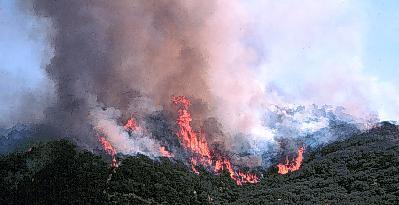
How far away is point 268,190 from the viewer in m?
69.9

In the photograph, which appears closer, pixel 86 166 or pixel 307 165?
pixel 86 166

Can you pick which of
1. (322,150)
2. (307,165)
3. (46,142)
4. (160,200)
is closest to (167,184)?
(160,200)

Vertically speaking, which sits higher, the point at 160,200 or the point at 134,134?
the point at 134,134

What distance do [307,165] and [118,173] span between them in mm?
32015

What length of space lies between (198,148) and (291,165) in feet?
56.9

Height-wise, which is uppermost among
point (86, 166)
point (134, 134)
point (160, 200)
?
point (134, 134)

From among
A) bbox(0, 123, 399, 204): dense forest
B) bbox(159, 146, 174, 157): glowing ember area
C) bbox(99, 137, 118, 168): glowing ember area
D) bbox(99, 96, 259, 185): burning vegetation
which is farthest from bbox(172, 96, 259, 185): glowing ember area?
bbox(99, 137, 118, 168): glowing ember area

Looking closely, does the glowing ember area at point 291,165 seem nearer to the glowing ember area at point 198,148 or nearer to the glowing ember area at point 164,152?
the glowing ember area at point 198,148

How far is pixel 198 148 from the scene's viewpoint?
90.8 m

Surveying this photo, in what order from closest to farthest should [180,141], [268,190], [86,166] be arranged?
[86,166]
[268,190]
[180,141]

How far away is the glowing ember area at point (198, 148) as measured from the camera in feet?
280

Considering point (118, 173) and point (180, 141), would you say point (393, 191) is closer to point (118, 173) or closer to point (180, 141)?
point (118, 173)

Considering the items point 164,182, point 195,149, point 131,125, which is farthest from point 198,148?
point 164,182

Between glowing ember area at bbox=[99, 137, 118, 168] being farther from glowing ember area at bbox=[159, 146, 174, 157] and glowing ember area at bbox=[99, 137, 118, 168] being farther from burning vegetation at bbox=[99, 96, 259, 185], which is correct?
glowing ember area at bbox=[159, 146, 174, 157]
